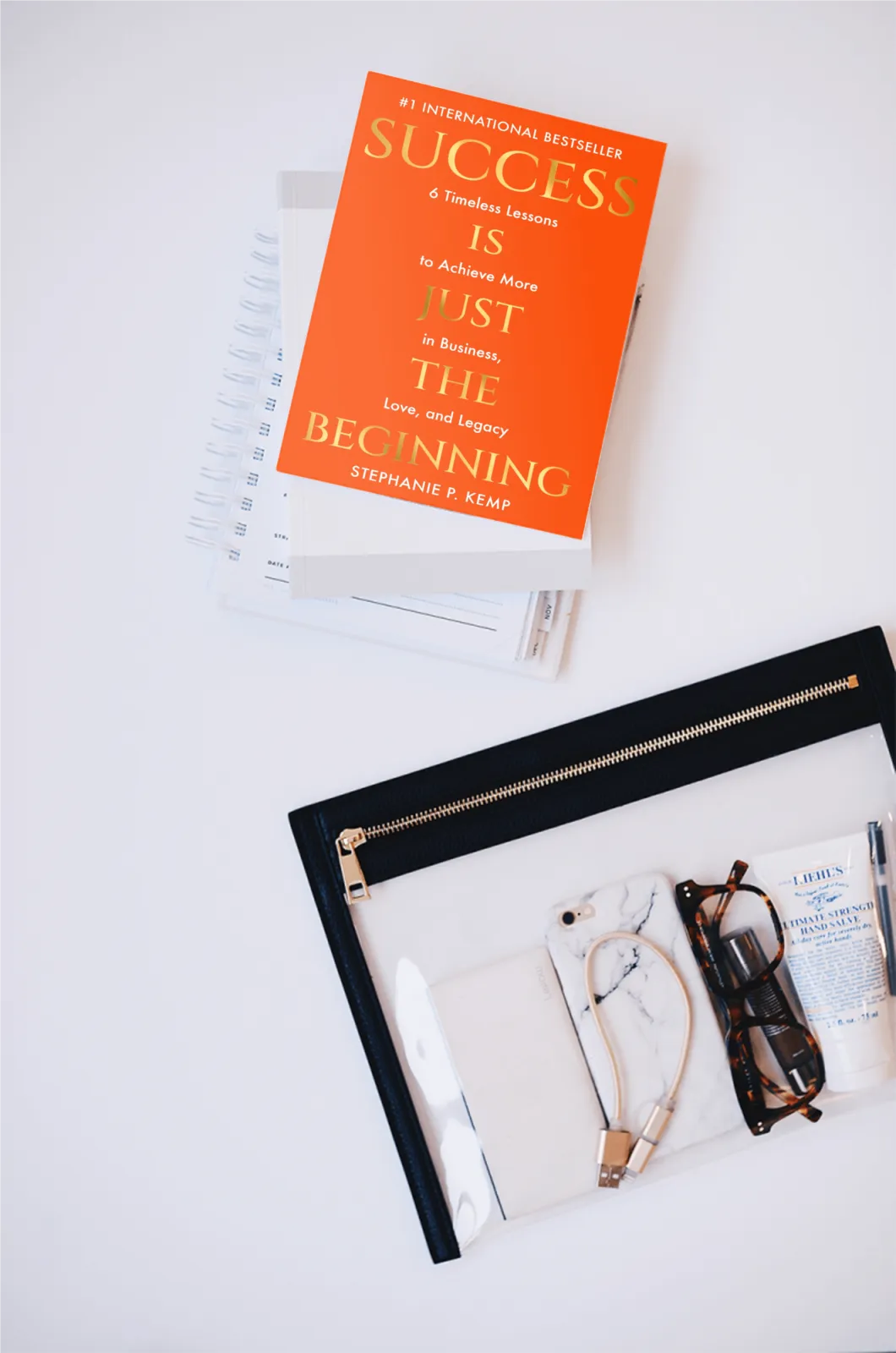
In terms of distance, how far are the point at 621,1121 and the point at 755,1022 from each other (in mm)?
122

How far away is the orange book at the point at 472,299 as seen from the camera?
69 cm

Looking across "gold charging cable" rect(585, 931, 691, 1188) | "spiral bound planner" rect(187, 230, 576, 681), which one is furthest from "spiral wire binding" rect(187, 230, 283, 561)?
"gold charging cable" rect(585, 931, 691, 1188)

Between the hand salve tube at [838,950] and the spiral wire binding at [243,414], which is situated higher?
the spiral wire binding at [243,414]

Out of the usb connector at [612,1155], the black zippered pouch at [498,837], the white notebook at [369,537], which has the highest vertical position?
the white notebook at [369,537]

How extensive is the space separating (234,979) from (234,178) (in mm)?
642

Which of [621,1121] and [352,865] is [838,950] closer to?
[621,1121]

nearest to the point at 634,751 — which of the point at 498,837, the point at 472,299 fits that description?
the point at 498,837

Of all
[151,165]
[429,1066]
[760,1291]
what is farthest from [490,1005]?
[151,165]

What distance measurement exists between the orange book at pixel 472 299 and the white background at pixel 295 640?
0.06m

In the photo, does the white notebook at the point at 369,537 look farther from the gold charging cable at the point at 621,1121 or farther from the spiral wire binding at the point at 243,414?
the gold charging cable at the point at 621,1121

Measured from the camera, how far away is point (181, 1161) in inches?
29.6

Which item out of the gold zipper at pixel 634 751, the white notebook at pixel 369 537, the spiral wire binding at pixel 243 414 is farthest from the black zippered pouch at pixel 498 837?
the spiral wire binding at pixel 243 414

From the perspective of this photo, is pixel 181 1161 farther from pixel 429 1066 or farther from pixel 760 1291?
pixel 760 1291

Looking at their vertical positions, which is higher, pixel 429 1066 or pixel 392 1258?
pixel 429 1066
